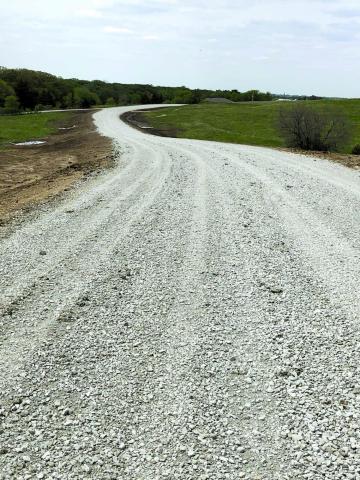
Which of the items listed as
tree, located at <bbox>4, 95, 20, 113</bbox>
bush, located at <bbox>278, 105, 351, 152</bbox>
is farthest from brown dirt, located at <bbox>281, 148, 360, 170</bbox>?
tree, located at <bbox>4, 95, 20, 113</bbox>

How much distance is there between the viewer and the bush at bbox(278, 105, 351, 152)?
97.3 ft

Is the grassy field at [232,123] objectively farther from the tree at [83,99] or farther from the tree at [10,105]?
the tree at [83,99]

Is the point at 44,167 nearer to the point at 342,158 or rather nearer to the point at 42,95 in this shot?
the point at 342,158

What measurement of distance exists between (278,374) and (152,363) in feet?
4.77

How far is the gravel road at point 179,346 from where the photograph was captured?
3.92m

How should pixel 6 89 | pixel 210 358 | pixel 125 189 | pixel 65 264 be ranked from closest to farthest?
pixel 210 358
pixel 65 264
pixel 125 189
pixel 6 89

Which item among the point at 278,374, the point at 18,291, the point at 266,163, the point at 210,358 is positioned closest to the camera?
the point at 278,374

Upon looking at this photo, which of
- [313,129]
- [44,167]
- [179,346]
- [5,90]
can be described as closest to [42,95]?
[5,90]

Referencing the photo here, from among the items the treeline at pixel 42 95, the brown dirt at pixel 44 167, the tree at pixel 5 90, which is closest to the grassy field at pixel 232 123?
the brown dirt at pixel 44 167

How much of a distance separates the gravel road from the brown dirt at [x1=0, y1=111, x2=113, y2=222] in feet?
9.05

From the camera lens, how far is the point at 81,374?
499cm

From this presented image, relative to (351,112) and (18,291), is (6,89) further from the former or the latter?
(18,291)

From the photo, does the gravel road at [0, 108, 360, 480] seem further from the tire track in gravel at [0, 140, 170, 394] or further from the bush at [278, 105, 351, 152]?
the bush at [278, 105, 351, 152]

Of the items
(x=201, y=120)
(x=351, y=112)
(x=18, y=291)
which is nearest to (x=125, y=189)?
(x=18, y=291)
